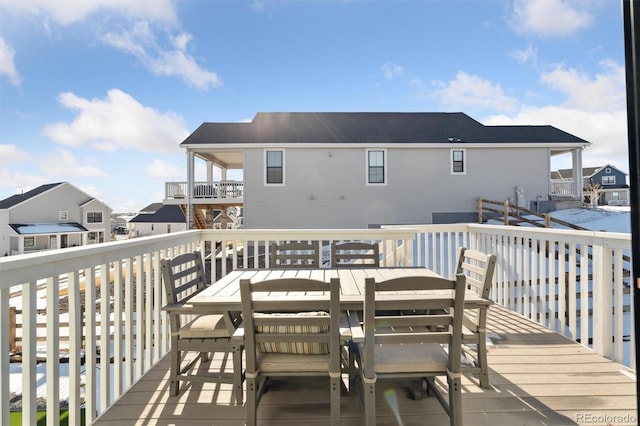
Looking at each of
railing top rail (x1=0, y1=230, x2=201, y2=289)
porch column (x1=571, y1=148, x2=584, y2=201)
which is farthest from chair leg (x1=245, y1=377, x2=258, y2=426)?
porch column (x1=571, y1=148, x2=584, y2=201)

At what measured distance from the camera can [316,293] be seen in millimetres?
2131

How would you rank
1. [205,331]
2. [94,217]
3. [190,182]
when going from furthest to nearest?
[94,217] → [190,182] → [205,331]

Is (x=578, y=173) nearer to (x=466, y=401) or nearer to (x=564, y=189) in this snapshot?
(x=564, y=189)

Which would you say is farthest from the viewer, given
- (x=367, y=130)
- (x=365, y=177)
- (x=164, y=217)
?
(x=164, y=217)

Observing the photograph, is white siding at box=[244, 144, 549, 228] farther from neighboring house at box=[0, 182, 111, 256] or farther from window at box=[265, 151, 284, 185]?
neighboring house at box=[0, 182, 111, 256]

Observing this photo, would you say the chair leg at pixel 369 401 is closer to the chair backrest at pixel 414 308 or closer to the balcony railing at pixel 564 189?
the chair backrest at pixel 414 308

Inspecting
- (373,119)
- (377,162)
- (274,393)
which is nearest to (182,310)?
(274,393)

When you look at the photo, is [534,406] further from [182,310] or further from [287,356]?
[182,310]

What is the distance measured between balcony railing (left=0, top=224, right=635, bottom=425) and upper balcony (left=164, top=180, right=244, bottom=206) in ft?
24.6

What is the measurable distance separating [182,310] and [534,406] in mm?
2338

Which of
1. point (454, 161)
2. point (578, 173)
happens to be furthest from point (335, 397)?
point (578, 173)

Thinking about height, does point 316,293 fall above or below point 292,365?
above

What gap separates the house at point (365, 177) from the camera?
11.6 m

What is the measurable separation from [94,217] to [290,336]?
28.9m
